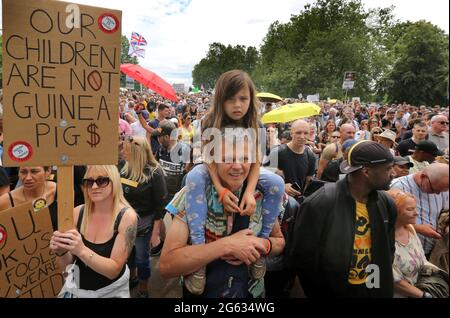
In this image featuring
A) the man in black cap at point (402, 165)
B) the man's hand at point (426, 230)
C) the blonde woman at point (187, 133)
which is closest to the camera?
the man's hand at point (426, 230)

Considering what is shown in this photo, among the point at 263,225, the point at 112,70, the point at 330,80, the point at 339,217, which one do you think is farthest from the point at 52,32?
the point at 330,80

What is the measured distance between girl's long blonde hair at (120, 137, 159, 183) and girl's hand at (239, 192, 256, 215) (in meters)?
1.82

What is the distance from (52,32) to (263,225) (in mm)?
1494

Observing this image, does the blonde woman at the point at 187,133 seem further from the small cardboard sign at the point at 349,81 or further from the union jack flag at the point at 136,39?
the small cardboard sign at the point at 349,81

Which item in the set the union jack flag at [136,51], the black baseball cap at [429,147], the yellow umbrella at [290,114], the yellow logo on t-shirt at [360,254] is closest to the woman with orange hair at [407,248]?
the yellow logo on t-shirt at [360,254]

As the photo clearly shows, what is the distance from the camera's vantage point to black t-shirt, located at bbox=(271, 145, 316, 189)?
12.3 feet

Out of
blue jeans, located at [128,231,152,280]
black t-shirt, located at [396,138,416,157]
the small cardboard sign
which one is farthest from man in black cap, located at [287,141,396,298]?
the small cardboard sign

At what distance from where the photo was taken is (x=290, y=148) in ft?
12.7

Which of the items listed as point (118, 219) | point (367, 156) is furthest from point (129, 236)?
point (367, 156)

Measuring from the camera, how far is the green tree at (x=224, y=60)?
6569 cm

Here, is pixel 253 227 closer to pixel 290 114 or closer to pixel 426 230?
pixel 426 230

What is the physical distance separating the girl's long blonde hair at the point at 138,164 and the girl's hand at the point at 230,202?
180 centimetres

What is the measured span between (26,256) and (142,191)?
136 cm

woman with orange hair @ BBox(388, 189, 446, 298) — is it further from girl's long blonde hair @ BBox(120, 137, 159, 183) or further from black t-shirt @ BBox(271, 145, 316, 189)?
girl's long blonde hair @ BBox(120, 137, 159, 183)
